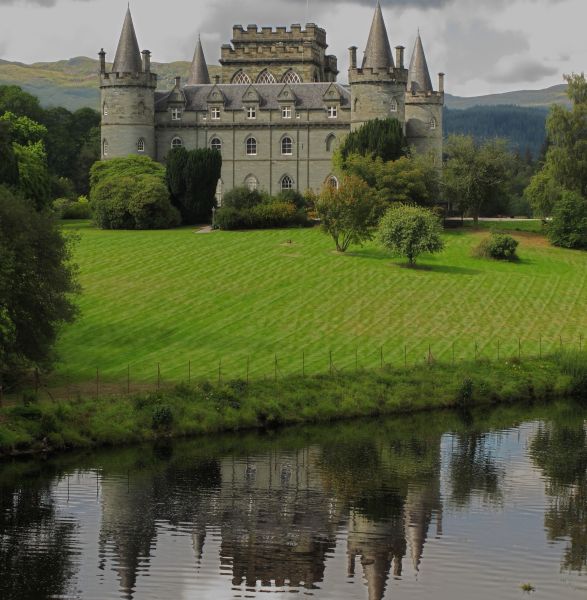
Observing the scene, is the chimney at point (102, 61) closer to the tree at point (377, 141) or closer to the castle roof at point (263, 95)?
the castle roof at point (263, 95)

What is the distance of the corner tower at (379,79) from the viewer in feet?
305

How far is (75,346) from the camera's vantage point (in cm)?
5216

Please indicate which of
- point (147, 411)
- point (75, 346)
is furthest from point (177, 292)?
point (147, 411)

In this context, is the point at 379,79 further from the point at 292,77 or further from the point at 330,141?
the point at 292,77

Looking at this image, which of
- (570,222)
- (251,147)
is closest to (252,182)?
(251,147)

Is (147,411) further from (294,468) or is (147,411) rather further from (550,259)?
(550,259)

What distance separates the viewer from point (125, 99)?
97.1 m

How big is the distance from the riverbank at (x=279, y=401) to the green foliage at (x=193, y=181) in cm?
3988

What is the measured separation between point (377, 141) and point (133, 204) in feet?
56.8

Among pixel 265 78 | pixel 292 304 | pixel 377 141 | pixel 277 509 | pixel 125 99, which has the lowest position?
pixel 277 509

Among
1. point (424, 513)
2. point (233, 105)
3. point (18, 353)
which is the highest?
point (233, 105)

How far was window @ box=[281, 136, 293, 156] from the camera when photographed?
98375 mm

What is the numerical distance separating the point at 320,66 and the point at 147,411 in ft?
227

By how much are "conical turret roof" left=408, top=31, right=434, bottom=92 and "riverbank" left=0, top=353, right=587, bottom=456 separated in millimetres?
49416
